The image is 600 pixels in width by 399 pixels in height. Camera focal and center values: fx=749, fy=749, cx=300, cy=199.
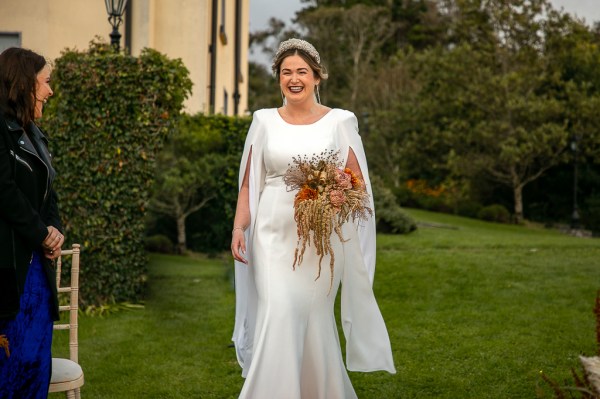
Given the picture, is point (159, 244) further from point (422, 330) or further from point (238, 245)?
point (238, 245)

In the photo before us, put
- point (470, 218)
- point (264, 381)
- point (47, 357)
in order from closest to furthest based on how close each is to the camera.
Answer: point (47, 357)
point (264, 381)
point (470, 218)

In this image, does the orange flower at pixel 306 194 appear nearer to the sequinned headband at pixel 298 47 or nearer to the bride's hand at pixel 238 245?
the bride's hand at pixel 238 245

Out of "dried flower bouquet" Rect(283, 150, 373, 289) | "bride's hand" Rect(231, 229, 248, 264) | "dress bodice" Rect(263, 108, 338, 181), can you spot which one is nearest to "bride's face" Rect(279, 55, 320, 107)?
"dress bodice" Rect(263, 108, 338, 181)

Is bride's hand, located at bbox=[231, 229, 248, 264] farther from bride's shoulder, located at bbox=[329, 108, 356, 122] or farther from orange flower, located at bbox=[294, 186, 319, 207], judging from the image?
bride's shoulder, located at bbox=[329, 108, 356, 122]

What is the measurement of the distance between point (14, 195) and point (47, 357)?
Result: 0.90 meters

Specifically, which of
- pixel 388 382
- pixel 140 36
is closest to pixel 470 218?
pixel 140 36

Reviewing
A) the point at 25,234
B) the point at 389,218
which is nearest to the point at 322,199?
the point at 25,234

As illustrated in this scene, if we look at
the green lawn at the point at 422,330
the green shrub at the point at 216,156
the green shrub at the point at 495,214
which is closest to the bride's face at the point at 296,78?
the green lawn at the point at 422,330

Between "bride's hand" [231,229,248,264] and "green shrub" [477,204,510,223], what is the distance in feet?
85.0

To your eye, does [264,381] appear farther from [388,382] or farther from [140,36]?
[140,36]

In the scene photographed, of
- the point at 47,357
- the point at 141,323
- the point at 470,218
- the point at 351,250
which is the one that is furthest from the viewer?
the point at 470,218

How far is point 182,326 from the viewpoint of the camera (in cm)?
916

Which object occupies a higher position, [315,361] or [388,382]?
[315,361]

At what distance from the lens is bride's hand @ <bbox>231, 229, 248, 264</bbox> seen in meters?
4.68
